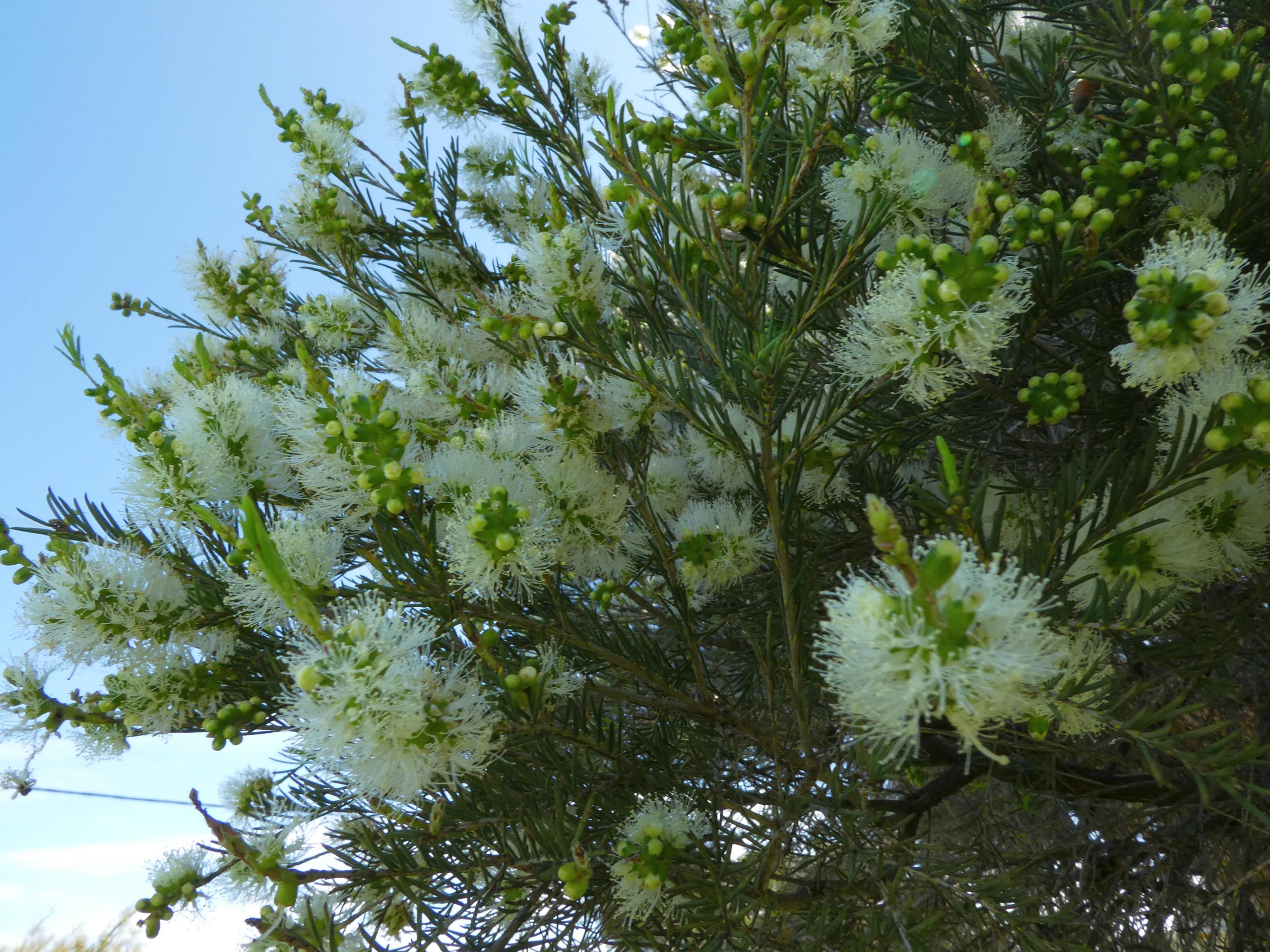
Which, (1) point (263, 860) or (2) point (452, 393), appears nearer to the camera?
(1) point (263, 860)

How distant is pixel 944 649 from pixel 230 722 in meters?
0.79

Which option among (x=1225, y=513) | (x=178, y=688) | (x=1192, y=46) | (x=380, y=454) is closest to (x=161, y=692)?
(x=178, y=688)

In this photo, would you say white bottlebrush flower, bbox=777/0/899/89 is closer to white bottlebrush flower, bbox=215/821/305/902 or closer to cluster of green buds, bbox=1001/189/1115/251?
cluster of green buds, bbox=1001/189/1115/251

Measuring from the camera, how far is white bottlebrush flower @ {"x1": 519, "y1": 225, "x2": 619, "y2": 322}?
3.52 feet

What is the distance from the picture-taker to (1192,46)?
929 millimetres

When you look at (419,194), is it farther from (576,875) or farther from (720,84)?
(576,875)

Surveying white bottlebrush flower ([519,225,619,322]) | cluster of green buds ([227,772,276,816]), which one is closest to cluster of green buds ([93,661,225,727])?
cluster of green buds ([227,772,276,816])

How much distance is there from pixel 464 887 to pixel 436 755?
0.33m

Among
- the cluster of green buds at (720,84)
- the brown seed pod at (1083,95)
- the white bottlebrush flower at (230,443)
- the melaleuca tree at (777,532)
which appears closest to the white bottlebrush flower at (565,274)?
the melaleuca tree at (777,532)

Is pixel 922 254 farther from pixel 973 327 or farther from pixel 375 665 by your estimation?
pixel 375 665

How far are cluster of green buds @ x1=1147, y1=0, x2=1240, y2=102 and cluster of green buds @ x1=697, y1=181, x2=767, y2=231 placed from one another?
47 centimetres

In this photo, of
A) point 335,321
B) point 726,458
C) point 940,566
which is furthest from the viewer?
point 335,321

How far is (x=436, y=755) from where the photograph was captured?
774 mm

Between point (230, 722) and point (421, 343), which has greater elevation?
point (421, 343)
